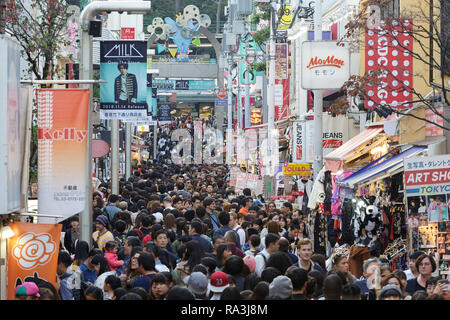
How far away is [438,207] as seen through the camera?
41.1 feet

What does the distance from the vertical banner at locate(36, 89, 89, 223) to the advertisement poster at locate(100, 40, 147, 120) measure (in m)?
7.41

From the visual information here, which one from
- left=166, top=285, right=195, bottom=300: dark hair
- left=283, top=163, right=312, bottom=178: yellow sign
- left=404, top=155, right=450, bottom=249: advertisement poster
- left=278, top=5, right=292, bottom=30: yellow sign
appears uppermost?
left=278, top=5, right=292, bottom=30: yellow sign

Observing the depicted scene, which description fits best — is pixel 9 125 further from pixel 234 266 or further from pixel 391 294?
pixel 391 294

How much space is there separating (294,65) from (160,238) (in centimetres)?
2531

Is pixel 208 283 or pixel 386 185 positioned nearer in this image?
pixel 208 283

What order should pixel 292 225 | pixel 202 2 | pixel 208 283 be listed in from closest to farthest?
pixel 208 283 < pixel 292 225 < pixel 202 2

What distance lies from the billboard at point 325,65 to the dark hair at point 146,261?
37.2 feet

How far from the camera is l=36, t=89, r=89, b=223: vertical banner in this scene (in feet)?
33.7

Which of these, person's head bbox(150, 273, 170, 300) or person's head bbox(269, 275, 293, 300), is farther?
person's head bbox(150, 273, 170, 300)

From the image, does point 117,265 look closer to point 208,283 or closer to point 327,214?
point 208,283

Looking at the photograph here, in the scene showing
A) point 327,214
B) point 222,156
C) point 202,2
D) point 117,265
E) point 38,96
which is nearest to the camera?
Answer: point 38,96

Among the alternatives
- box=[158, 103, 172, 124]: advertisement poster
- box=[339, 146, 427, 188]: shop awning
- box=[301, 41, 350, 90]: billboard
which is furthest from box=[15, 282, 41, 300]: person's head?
box=[158, 103, 172, 124]: advertisement poster

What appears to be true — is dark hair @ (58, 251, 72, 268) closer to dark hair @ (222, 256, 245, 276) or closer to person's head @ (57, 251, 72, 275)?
person's head @ (57, 251, 72, 275)

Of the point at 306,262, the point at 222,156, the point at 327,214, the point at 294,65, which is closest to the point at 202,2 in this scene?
the point at 222,156
